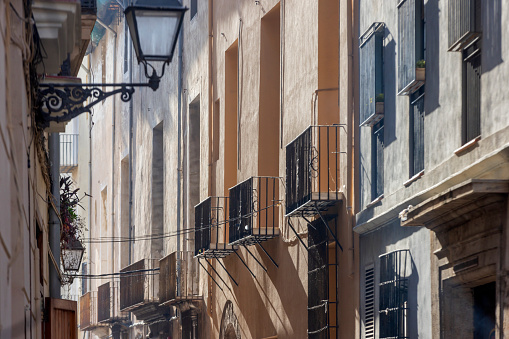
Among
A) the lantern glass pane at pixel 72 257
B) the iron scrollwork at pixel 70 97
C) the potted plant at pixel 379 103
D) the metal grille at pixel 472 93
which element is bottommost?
the lantern glass pane at pixel 72 257

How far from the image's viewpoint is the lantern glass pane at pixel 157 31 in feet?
25.6

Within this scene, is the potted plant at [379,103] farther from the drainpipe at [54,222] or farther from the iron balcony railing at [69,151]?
the iron balcony railing at [69,151]

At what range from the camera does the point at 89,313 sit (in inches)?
1289

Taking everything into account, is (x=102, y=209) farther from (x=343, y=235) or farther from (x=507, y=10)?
(x=507, y=10)

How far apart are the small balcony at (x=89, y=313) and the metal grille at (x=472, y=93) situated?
73.9 feet

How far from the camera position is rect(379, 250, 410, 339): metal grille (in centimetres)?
1191

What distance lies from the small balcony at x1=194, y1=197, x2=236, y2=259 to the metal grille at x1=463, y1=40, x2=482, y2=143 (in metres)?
9.48

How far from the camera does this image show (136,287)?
25750mm

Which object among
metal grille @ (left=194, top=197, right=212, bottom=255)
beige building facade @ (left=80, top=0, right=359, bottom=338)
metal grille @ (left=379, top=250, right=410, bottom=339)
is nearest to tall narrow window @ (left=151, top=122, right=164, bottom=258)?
beige building facade @ (left=80, top=0, right=359, bottom=338)

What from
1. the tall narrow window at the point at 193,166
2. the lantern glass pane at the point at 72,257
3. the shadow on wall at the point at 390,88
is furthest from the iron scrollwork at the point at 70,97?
the tall narrow window at the point at 193,166

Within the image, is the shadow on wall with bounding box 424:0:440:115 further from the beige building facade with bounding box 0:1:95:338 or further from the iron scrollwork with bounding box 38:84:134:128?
the iron scrollwork with bounding box 38:84:134:128

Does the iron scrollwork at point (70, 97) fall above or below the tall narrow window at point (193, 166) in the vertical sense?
below

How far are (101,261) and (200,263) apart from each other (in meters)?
14.2

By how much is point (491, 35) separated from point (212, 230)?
1124cm
